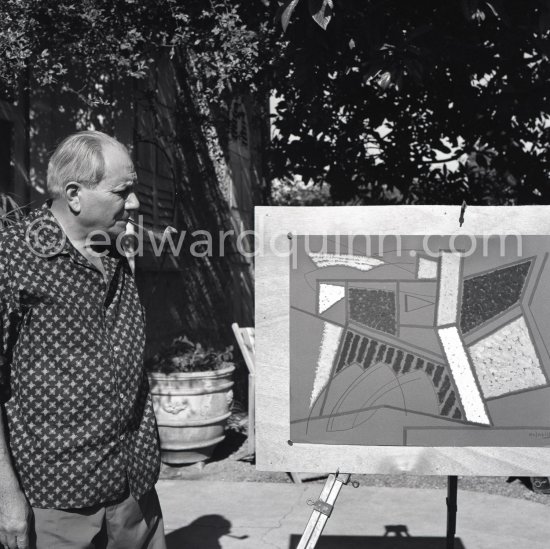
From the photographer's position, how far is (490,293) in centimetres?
275

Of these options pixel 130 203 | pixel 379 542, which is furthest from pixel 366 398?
pixel 379 542

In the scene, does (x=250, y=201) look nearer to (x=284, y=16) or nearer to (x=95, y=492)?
(x=284, y=16)

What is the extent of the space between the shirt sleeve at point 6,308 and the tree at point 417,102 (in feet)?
10.9

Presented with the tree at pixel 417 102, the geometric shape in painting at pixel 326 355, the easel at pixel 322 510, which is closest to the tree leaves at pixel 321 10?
the tree at pixel 417 102

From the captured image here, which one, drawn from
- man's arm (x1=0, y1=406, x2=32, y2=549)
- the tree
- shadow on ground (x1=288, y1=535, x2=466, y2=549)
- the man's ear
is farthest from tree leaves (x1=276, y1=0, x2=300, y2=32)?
shadow on ground (x1=288, y1=535, x2=466, y2=549)

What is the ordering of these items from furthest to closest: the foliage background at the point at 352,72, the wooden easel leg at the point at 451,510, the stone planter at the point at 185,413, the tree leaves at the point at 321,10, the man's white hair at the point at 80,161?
the stone planter at the point at 185,413 < the foliage background at the point at 352,72 < the tree leaves at the point at 321,10 < the wooden easel leg at the point at 451,510 < the man's white hair at the point at 80,161

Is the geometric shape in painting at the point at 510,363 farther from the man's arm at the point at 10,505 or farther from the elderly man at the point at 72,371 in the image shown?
the man's arm at the point at 10,505

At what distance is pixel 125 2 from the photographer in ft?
16.7

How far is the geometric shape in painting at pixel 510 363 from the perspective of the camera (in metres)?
2.73

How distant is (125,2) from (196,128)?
2327 millimetres

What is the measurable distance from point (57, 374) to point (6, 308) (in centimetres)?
21

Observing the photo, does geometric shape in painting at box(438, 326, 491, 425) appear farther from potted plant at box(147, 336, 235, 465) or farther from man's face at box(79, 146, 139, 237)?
potted plant at box(147, 336, 235, 465)

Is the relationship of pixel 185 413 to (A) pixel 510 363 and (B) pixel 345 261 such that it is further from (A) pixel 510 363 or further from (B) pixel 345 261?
(A) pixel 510 363

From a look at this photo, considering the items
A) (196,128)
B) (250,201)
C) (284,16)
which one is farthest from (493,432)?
(250,201)
